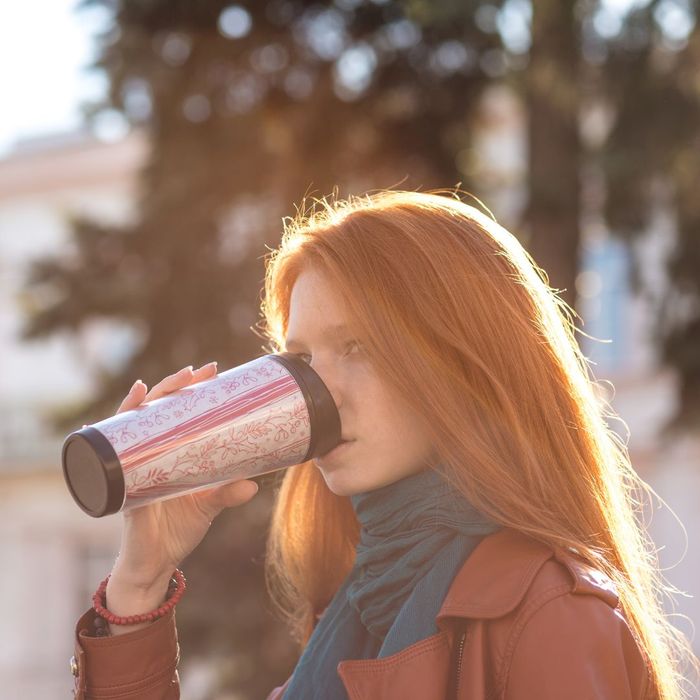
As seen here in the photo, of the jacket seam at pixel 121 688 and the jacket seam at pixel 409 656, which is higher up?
the jacket seam at pixel 409 656

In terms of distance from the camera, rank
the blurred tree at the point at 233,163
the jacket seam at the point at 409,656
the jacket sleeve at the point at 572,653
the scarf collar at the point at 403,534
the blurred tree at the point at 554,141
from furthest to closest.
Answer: the blurred tree at the point at 233,163 < the blurred tree at the point at 554,141 < the scarf collar at the point at 403,534 < the jacket seam at the point at 409,656 < the jacket sleeve at the point at 572,653

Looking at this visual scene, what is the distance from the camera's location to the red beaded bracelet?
172 cm

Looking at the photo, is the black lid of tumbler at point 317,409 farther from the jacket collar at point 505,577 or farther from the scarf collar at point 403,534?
the jacket collar at point 505,577

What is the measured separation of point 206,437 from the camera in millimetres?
1489

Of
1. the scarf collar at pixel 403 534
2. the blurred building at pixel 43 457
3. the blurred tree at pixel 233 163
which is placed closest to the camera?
the scarf collar at pixel 403 534

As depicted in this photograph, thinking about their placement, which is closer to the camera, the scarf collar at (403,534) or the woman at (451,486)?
the woman at (451,486)

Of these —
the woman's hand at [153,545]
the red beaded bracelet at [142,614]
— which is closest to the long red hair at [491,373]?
the woman's hand at [153,545]

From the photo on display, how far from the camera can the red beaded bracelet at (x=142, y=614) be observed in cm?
172

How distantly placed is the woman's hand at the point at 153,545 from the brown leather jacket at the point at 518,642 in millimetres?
413

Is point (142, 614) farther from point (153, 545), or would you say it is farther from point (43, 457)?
point (43, 457)

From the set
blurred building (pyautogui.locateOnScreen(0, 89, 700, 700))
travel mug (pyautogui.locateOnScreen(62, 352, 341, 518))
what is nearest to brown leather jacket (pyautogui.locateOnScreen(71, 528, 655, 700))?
travel mug (pyautogui.locateOnScreen(62, 352, 341, 518))

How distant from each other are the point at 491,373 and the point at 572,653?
0.40 metres

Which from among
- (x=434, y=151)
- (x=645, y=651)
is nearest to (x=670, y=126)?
(x=434, y=151)

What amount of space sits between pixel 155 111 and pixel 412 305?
494cm
